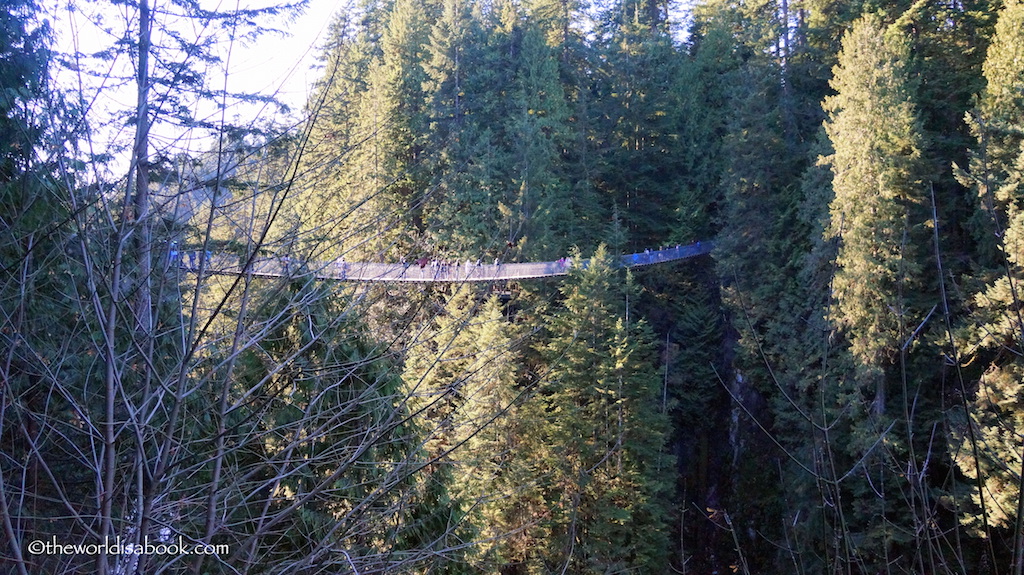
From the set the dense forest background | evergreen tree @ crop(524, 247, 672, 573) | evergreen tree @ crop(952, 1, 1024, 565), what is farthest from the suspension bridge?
evergreen tree @ crop(524, 247, 672, 573)

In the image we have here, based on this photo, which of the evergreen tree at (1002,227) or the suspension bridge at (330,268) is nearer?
the suspension bridge at (330,268)

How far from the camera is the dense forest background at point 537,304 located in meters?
1.81

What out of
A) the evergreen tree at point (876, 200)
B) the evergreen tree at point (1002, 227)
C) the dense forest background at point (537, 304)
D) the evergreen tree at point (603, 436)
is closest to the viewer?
the dense forest background at point (537, 304)

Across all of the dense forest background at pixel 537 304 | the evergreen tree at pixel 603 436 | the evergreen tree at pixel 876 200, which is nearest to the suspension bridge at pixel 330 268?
the dense forest background at pixel 537 304

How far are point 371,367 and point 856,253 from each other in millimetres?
9477

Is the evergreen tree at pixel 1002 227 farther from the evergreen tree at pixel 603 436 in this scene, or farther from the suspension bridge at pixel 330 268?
the suspension bridge at pixel 330 268

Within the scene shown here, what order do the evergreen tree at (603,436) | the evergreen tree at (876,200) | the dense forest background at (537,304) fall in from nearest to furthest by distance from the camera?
1. the dense forest background at (537,304)
2. the evergreen tree at (876,200)
3. the evergreen tree at (603,436)

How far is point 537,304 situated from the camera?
2395 millimetres

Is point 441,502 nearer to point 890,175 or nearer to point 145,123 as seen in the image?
point 145,123

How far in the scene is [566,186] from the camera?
19.2 metres

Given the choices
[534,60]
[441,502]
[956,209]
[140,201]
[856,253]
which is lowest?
[441,502]

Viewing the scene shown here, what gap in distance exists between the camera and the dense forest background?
1811 millimetres

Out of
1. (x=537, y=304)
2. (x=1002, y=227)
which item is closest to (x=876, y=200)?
(x=1002, y=227)

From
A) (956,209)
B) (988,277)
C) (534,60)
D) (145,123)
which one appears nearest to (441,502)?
(145,123)
